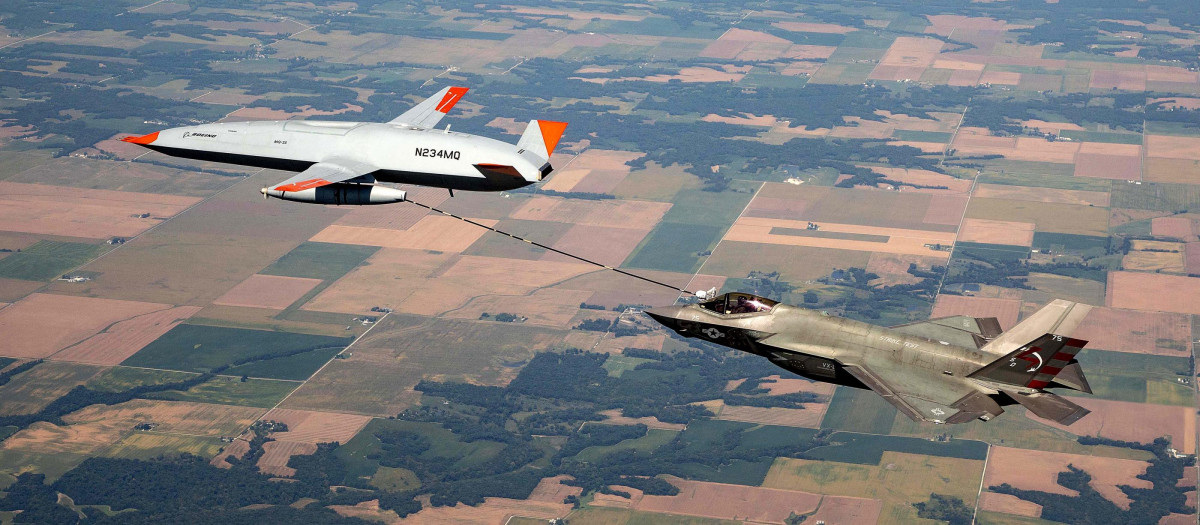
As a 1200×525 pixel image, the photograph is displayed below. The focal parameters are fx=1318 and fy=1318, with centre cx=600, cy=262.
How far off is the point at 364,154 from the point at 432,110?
16.4 metres

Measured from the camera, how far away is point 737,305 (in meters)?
70.2

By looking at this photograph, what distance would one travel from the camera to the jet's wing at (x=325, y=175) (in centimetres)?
7338

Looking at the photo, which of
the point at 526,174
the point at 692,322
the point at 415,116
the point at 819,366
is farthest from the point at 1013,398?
the point at 415,116

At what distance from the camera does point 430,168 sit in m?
76.6

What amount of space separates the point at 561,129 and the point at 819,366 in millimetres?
22147

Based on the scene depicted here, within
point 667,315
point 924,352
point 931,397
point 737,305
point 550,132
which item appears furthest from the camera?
point 550,132

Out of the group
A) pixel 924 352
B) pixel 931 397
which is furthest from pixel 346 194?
pixel 931 397

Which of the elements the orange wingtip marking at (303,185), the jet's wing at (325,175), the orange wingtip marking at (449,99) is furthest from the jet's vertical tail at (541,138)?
the orange wingtip marking at (449,99)

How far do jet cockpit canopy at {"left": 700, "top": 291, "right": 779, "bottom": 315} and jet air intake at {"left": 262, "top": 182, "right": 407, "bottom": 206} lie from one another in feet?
59.4

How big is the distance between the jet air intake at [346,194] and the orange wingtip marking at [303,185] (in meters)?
0.17

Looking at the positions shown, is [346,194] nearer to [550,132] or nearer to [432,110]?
[550,132]

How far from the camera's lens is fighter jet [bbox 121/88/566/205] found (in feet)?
244

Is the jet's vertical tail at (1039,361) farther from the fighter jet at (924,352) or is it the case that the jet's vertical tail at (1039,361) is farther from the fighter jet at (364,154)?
the fighter jet at (364,154)

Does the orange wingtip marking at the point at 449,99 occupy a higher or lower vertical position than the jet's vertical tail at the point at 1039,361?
higher
